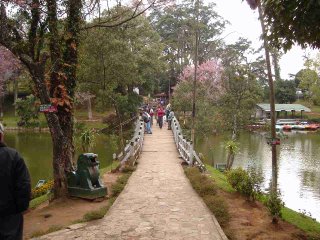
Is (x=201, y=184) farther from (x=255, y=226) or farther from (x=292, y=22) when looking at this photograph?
(x=292, y=22)

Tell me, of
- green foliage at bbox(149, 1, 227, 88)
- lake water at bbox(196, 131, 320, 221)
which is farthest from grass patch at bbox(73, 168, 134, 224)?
green foliage at bbox(149, 1, 227, 88)

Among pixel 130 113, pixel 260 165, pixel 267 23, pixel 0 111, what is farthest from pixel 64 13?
pixel 0 111

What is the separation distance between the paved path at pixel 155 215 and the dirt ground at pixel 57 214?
0.46m

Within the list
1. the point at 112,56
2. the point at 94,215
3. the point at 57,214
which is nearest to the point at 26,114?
the point at 112,56

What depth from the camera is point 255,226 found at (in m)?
7.57

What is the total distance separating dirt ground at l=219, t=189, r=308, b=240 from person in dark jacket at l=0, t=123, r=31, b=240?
401cm

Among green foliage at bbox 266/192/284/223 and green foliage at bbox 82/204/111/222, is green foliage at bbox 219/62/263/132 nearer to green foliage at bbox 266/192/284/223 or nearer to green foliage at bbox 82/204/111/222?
green foliage at bbox 266/192/284/223

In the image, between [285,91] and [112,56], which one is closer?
[112,56]

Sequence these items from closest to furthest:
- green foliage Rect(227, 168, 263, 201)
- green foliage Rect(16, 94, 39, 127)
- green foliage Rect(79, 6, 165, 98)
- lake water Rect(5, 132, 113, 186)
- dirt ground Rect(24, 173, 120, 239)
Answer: dirt ground Rect(24, 173, 120, 239) < green foliage Rect(227, 168, 263, 201) < green foliage Rect(79, 6, 165, 98) < lake water Rect(5, 132, 113, 186) < green foliage Rect(16, 94, 39, 127)

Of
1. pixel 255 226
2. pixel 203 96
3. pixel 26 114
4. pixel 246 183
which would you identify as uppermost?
pixel 203 96

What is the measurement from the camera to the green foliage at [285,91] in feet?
197

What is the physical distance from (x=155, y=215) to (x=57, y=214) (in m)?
2.01

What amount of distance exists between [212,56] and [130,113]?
21.4 metres

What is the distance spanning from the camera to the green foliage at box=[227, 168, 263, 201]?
935 cm
